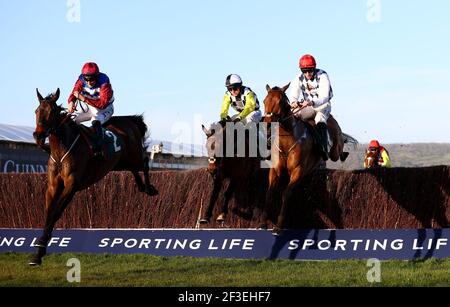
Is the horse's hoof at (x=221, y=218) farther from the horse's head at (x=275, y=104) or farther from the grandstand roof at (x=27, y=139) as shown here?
the grandstand roof at (x=27, y=139)

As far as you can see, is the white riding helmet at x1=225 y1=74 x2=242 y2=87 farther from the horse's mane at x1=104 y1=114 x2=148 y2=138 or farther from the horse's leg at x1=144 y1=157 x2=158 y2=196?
the horse's leg at x1=144 y1=157 x2=158 y2=196

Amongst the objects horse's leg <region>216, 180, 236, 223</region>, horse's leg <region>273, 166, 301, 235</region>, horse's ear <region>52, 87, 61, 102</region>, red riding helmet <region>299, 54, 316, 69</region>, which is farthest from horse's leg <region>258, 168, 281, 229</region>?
horse's ear <region>52, 87, 61, 102</region>

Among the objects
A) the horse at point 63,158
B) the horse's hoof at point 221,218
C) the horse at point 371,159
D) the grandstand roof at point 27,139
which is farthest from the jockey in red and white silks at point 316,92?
the grandstand roof at point 27,139

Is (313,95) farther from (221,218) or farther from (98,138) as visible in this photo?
(98,138)

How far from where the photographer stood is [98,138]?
1227 cm

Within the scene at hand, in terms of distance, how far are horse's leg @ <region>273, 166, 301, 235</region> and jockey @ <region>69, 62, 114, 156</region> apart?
3.09 meters

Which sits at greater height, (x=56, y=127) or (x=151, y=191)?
(x=56, y=127)

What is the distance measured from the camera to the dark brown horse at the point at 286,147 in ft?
38.4

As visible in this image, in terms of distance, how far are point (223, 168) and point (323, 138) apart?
1.66 m

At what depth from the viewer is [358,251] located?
11312mm

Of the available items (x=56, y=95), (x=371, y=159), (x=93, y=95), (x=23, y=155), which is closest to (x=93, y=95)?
(x=93, y=95)

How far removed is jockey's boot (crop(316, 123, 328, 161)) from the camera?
41.5 feet

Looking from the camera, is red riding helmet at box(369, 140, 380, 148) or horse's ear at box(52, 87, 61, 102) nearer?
horse's ear at box(52, 87, 61, 102)
